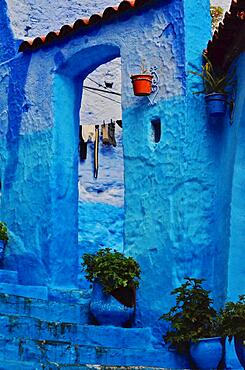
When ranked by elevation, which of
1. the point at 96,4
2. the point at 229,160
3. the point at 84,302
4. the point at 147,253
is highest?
the point at 96,4

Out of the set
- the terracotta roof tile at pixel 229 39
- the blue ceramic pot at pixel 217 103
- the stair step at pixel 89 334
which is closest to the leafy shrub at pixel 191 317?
the stair step at pixel 89 334

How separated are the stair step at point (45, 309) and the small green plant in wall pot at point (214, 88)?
8.26ft

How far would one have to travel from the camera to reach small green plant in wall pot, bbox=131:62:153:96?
27.7ft

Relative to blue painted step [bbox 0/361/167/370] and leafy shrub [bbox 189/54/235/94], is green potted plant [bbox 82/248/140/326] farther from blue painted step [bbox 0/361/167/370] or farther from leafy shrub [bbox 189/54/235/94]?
leafy shrub [bbox 189/54/235/94]

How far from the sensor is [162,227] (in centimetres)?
832

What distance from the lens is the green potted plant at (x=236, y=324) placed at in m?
6.97

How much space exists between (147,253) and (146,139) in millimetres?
1214

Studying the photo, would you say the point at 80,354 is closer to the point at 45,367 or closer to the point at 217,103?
the point at 45,367

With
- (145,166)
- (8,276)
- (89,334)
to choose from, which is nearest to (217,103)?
(145,166)

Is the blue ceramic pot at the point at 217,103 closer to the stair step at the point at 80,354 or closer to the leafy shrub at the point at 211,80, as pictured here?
the leafy shrub at the point at 211,80

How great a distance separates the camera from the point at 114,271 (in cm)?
822

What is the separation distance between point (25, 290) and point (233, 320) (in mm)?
2976

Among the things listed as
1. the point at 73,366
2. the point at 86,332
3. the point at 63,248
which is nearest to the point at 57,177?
the point at 63,248

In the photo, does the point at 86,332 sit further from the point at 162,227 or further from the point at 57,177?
the point at 57,177
